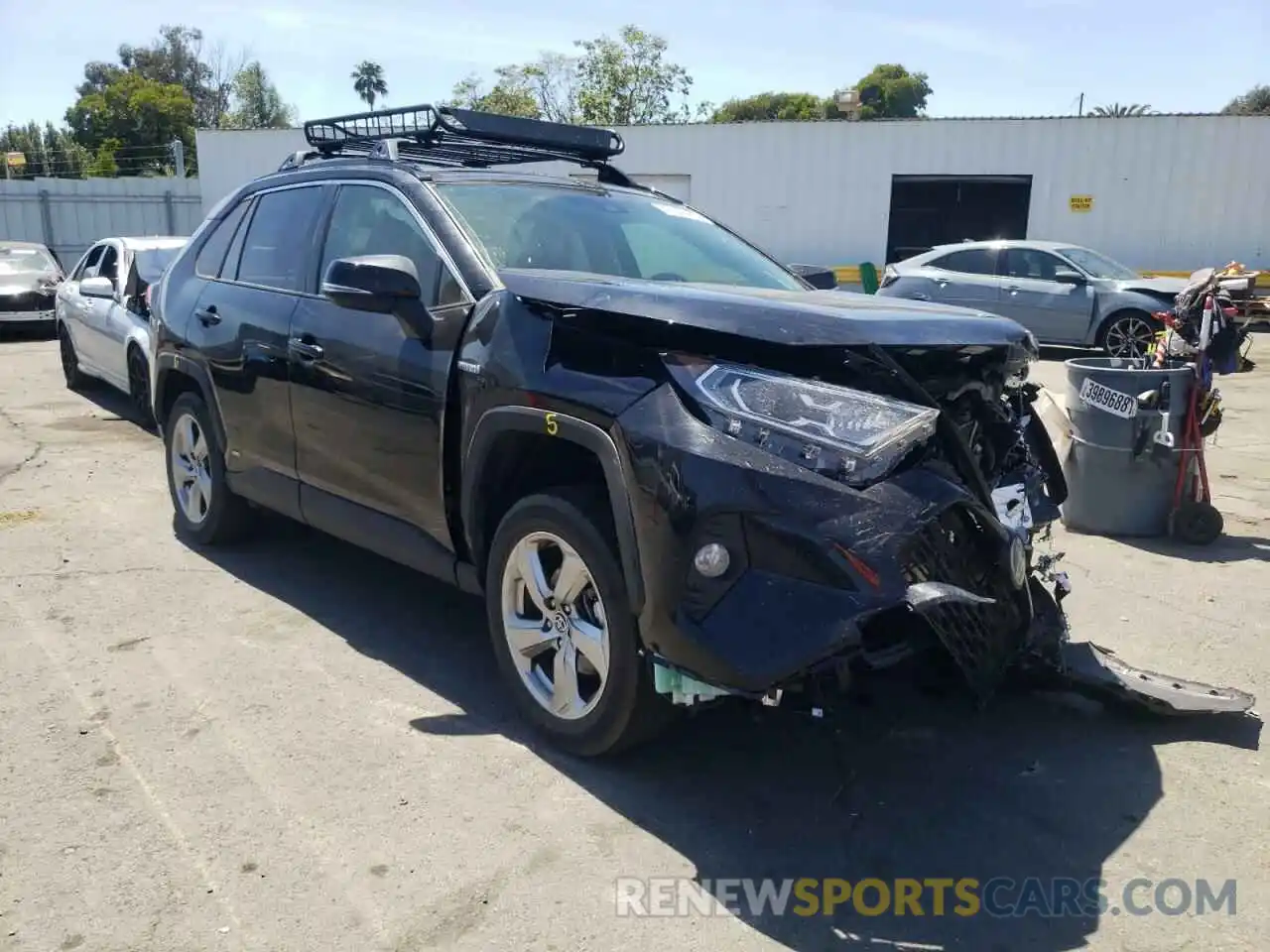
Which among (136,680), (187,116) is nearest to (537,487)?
(136,680)

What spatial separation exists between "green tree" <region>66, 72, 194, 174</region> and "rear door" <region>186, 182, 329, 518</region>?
57400mm

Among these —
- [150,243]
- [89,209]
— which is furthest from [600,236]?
[89,209]

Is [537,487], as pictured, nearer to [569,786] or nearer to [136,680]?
[569,786]

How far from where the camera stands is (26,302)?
16.0m

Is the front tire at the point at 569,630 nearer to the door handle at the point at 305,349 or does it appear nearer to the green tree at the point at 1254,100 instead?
the door handle at the point at 305,349

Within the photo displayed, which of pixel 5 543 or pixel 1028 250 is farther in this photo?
pixel 1028 250

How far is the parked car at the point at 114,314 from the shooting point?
910cm

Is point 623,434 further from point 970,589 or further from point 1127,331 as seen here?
point 1127,331

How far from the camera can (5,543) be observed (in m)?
5.95

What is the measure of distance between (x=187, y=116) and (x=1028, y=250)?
183ft

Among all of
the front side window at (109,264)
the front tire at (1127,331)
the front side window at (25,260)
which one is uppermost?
the front side window at (109,264)

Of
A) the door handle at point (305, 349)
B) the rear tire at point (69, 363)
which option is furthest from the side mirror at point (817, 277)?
the rear tire at point (69, 363)

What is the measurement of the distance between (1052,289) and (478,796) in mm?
13237

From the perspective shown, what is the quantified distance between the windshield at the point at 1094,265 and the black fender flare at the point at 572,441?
12923mm
